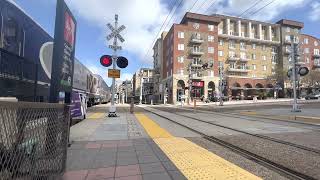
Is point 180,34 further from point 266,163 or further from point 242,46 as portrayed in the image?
point 266,163

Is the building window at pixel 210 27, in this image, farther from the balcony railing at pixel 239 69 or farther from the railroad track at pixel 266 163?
the railroad track at pixel 266 163

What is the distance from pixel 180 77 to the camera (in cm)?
7444

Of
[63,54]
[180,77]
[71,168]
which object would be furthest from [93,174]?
[180,77]

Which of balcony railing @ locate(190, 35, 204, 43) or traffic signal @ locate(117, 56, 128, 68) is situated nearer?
traffic signal @ locate(117, 56, 128, 68)

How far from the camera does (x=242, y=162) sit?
6.29 metres

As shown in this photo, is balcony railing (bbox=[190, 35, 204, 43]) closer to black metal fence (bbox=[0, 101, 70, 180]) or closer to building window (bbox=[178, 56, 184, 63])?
building window (bbox=[178, 56, 184, 63])

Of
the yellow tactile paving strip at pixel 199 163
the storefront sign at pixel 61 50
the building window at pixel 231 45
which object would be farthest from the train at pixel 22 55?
the building window at pixel 231 45

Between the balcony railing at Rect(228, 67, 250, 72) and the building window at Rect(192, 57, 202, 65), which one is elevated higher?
the building window at Rect(192, 57, 202, 65)

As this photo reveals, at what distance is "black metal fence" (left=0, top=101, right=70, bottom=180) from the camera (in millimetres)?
2789

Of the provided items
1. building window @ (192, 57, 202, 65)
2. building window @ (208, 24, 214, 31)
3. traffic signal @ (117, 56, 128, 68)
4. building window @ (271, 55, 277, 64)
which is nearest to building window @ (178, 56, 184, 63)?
building window @ (192, 57, 202, 65)

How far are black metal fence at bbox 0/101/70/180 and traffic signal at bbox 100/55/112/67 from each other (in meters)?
12.1

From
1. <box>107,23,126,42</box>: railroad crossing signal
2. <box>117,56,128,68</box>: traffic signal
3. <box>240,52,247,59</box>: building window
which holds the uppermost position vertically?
<box>240,52,247,59</box>: building window

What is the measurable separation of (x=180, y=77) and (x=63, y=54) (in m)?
68.1

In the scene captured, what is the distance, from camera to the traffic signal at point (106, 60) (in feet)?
57.7
